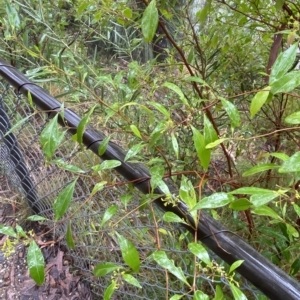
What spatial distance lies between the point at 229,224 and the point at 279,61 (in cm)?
108

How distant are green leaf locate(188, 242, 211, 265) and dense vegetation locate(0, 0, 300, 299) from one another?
0.07m

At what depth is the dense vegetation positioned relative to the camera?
0.66m

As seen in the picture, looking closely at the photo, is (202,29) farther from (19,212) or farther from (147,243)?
(19,212)

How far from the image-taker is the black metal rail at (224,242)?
1.77 ft

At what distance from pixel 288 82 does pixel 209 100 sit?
59 centimetres

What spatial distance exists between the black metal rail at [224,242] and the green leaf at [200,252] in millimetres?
32

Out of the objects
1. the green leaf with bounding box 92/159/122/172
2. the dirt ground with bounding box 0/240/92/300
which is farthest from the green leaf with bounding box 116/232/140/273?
the dirt ground with bounding box 0/240/92/300

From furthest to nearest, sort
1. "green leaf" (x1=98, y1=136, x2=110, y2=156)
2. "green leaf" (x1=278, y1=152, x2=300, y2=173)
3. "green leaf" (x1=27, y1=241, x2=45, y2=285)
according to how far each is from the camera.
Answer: "green leaf" (x1=98, y1=136, x2=110, y2=156) → "green leaf" (x1=27, y1=241, x2=45, y2=285) → "green leaf" (x1=278, y1=152, x2=300, y2=173)

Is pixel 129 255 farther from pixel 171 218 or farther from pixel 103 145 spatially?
pixel 103 145

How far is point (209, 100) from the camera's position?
111cm

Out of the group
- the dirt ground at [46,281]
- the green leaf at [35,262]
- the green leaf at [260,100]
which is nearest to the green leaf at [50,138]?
the green leaf at [35,262]

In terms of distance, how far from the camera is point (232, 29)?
148cm

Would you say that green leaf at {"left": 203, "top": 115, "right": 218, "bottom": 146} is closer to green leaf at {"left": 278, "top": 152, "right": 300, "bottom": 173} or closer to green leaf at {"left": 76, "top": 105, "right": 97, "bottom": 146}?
green leaf at {"left": 278, "top": 152, "right": 300, "bottom": 173}

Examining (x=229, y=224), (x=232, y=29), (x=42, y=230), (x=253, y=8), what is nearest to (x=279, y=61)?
(x=253, y=8)
